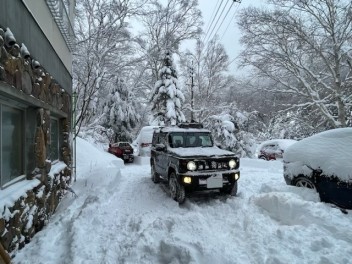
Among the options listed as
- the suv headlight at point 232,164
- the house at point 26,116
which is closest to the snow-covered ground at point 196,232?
the house at point 26,116

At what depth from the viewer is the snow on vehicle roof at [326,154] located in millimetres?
5738

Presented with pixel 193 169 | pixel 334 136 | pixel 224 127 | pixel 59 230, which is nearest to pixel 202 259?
pixel 59 230

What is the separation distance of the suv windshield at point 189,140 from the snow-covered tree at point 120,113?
72.5ft

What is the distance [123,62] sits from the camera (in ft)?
86.2

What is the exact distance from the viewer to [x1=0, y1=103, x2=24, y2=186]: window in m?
4.26

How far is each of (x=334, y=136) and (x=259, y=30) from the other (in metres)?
15.9

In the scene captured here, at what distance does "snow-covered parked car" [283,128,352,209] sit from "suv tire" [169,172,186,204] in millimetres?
2508

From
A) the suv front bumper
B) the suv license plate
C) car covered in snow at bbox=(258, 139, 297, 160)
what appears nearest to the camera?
the suv front bumper

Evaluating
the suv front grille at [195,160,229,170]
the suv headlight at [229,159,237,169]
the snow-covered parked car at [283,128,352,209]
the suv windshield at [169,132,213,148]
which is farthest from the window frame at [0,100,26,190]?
the snow-covered parked car at [283,128,352,209]

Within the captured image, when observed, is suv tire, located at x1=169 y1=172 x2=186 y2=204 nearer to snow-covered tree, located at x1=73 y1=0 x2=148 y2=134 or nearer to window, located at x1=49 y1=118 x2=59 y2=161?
window, located at x1=49 y1=118 x2=59 y2=161

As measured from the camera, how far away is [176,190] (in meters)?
7.40

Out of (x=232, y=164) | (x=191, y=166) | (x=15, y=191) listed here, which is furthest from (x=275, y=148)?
(x=15, y=191)

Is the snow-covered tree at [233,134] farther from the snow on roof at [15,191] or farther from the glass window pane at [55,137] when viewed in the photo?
the snow on roof at [15,191]

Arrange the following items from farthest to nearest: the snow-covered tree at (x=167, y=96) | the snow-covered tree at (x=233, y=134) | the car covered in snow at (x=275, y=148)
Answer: the snow-covered tree at (x=167, y=96) → the snow-covered tree at (x=233, y=134) → the car covered in snow at (x=275, y=148)
